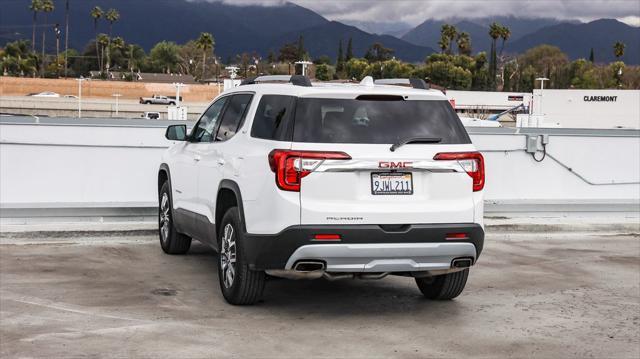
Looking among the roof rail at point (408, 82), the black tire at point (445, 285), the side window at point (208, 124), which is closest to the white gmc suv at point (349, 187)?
the black tire at point (445, 285)

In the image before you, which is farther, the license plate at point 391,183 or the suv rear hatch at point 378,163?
the license plate at point 391,183

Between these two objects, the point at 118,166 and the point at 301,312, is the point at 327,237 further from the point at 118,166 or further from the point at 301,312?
the point at 118,166

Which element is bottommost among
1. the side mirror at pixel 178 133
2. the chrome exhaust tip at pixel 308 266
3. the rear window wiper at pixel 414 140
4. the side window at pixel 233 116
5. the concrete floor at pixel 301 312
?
the concrete floor at pixel 301 312

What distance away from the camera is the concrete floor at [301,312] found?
7090mm

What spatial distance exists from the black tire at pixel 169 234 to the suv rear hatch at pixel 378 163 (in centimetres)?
378

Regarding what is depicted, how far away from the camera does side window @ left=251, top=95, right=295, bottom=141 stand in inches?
310

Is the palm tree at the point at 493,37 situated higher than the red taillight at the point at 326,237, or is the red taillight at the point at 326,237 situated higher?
the palm tree at the point at 493,37

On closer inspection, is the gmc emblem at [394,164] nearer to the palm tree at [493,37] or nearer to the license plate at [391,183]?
the license plate at [391,183]

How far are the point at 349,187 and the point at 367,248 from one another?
515mm

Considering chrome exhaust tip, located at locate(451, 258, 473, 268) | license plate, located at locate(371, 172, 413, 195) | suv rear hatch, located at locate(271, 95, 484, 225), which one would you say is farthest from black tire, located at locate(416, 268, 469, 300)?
license plate, located at locate(371, 172, 413, 195)

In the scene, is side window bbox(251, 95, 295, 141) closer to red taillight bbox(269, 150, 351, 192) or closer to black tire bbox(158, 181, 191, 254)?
red taillight bbox(269, 150, 351, 192)

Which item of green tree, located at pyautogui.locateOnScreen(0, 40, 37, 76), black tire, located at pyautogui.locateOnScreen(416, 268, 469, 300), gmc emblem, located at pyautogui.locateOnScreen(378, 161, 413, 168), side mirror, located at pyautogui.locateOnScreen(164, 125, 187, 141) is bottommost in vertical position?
black tire, located at pyautogui.locateOnScreen(416, 268, 469, 300)

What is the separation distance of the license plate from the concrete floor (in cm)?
113

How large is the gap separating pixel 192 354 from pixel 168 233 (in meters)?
4.78
